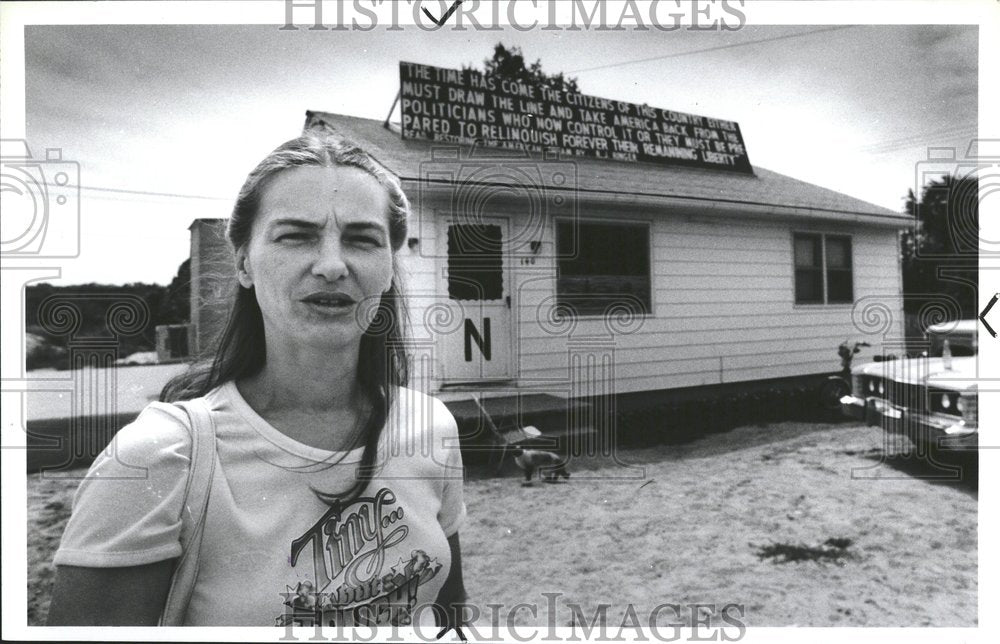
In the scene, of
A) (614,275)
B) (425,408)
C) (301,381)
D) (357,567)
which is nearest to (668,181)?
(614,275)

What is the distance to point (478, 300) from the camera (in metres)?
1.87

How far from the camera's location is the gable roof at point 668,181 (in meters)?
1.78

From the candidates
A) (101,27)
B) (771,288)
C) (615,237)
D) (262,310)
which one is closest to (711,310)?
(771,288)

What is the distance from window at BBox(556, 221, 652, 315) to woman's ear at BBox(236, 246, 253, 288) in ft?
2.96

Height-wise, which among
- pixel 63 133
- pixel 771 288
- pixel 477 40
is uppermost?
pixel 477 40

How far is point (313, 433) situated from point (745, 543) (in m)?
1.46

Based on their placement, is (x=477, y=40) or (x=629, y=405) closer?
(x=477, y=40)

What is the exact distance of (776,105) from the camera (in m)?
2.00

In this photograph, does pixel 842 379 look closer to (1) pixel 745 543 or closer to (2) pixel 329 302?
(1) pixel 745 543

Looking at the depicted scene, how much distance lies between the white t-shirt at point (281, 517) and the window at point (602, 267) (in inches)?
22.3

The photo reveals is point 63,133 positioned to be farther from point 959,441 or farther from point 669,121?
point 959,441

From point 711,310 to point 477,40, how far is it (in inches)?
46.9

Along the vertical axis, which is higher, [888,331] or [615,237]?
[615,237]

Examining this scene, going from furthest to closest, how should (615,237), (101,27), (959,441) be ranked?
1. (615,237)
2. (959,441)
3. (101,27)
